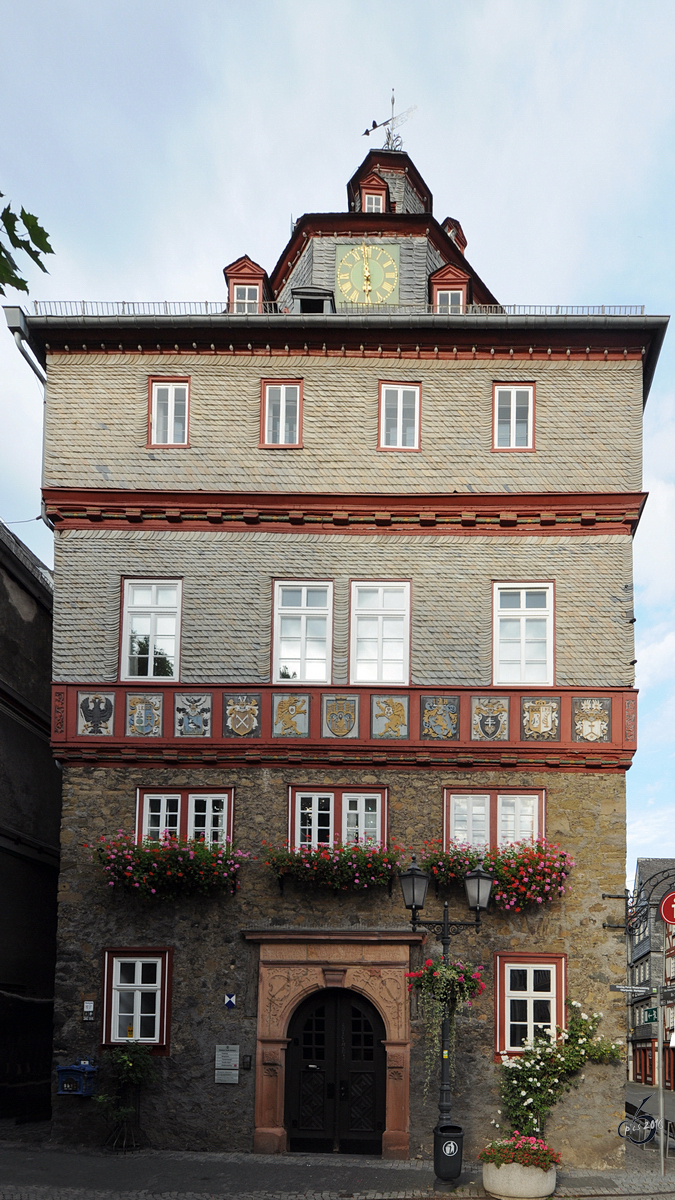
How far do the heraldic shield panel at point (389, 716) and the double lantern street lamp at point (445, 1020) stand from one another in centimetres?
232

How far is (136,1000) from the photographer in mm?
19047

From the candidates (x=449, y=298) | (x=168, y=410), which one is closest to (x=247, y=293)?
(x=168, y=410)

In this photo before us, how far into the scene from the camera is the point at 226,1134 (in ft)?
60.6

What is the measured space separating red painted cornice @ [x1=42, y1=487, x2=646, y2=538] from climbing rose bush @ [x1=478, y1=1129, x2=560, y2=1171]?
9.13 metres

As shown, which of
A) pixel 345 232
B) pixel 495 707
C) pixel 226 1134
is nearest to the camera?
pixel 226 1134

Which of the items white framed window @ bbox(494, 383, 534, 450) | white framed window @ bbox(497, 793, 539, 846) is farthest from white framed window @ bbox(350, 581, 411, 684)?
white framed window @ bbox(494, 383, 534, 450)

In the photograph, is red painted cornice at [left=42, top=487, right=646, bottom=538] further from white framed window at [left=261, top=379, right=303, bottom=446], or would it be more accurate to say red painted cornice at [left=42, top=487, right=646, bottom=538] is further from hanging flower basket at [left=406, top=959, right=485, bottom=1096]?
hanging flower basket at [left=406, top=959, right=485, bottom=1096]

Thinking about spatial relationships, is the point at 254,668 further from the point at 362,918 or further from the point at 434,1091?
the point at 434,1091

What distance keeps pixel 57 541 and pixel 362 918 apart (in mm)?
7830

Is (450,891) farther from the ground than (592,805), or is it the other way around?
(592,805)

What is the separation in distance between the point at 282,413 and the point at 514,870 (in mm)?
8328

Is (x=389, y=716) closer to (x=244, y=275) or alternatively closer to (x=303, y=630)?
(x=303, y=630)

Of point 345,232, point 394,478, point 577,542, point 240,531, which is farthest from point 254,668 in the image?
point 345,232

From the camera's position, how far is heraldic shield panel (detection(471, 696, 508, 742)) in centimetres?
1958
